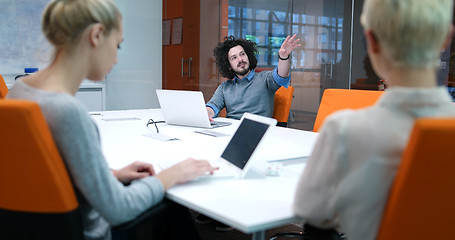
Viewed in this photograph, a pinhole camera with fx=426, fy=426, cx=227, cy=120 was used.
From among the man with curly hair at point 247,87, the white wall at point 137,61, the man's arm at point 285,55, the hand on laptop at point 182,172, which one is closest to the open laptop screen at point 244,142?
the hand on laptop at point 182,172

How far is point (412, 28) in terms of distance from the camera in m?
0.92

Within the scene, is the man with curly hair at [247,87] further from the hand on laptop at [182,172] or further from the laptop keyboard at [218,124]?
the hand on laptop at [182,172]

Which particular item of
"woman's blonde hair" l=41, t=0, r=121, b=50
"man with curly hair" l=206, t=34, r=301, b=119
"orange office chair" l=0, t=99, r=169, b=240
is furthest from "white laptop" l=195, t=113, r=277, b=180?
"man with curly hair" l=206, t=34, r=301, b=119

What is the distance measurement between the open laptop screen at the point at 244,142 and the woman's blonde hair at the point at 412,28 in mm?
686

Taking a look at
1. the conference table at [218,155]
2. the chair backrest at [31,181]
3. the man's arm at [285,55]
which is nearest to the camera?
the chair backrest at [31,181]

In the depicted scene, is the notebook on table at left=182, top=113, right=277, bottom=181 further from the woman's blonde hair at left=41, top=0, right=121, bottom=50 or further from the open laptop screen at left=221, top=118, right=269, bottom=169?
the woman's blonde hair at left=41, top=0, right=121, bottom=50

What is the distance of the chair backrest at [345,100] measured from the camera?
277 centimetres

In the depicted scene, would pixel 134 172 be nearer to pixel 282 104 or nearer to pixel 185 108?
pixel 185 108

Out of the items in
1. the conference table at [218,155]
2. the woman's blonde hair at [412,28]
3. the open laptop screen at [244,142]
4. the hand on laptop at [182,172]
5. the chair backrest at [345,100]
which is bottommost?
the conference table at [218,155]

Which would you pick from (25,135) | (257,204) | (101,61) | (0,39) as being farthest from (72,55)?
(0,39)

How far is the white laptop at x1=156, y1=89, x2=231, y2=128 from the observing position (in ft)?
9.27

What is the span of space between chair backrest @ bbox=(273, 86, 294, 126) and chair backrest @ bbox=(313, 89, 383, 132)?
564mm

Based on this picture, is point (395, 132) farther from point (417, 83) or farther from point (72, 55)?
point (72, 55)

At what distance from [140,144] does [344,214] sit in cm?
147
